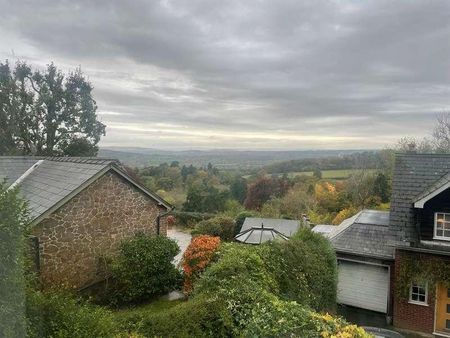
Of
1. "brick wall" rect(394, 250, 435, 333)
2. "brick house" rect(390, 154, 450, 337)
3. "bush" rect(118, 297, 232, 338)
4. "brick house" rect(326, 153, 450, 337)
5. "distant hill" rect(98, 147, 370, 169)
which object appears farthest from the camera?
"distant hill" rect(98, 147, 370, 169)

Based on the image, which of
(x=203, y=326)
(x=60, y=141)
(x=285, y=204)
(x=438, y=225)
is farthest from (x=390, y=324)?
(x=60, y=141)

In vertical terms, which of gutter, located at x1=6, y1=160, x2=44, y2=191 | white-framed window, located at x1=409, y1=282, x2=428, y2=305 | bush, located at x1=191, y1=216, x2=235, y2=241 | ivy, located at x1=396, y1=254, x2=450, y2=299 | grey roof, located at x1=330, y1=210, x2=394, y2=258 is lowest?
bush, located at x1=191, y1=216, x2=235, y2=241

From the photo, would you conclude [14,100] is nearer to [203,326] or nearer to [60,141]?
[60,141]

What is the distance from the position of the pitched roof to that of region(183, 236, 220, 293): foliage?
3.87m

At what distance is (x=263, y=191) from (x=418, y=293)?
31992 millimetres

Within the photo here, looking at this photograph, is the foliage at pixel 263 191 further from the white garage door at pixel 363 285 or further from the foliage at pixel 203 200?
the white garage door at pixel 363 285

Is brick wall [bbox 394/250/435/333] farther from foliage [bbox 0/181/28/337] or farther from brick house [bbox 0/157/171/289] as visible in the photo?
foliage [bbox 0/181/28/337]

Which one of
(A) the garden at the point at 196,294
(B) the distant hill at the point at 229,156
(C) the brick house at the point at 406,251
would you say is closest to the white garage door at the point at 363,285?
(C) the brick house at the point at 406,251

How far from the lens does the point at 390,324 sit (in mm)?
13820

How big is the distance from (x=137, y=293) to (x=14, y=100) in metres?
27.9

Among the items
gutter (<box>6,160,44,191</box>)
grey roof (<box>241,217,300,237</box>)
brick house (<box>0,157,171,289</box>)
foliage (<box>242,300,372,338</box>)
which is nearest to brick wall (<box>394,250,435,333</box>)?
foliage (<box>242,300,372,338</box>)

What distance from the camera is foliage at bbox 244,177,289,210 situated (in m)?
45.1

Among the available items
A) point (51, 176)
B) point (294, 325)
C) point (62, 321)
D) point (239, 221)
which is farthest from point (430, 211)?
point (239, 221)

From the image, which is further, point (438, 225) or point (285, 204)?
point (285, 204)
